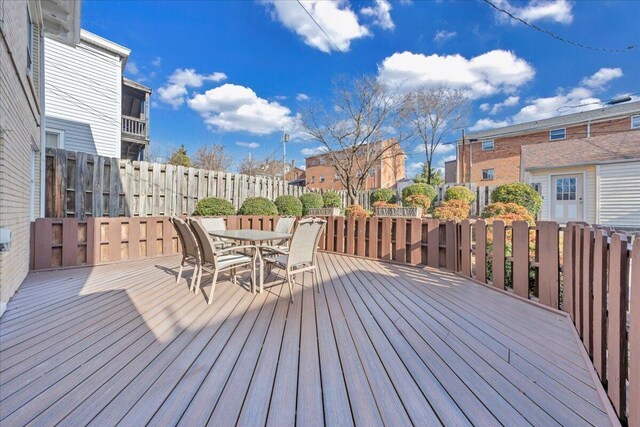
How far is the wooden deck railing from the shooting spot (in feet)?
4.73

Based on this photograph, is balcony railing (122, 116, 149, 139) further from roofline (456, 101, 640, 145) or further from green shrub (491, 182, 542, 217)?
roofline (456, 101, 640, 145)

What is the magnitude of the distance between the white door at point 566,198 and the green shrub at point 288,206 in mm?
10891

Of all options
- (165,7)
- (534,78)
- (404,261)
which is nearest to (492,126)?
(534,78)

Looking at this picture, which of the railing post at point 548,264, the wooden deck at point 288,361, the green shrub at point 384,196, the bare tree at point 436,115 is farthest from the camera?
the bare tree at point 436,115

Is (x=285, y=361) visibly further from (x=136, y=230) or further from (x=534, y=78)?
(x=534, y=78)

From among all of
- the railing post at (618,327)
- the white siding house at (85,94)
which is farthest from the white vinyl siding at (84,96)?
the railing post at (618,327)

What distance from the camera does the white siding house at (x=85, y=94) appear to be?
839 centimetres

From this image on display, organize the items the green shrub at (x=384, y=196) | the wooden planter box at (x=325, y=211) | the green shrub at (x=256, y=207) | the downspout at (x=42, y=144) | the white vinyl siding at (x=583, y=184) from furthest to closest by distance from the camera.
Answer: the green shrub at (x=384, y=196), the white vinyl siding at (x=583, y=184), the wooden planter box at (x=325, y=211), the green shrub at (x=256, y=207), the downspout at (x=42, y=144)

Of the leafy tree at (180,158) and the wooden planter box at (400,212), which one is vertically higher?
the leafy tree at (180,158)

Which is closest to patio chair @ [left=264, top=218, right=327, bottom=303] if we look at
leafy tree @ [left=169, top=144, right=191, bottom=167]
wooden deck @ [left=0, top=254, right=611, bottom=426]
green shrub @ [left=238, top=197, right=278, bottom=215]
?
wooden deck @ [left=0, top=254, right=611, bottom=426]

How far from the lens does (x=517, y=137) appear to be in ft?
56.6

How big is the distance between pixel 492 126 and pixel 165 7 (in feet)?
62.8

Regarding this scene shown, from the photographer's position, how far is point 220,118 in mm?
19484

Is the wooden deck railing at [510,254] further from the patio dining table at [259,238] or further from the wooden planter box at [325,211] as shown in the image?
the patio dining table at [259,238]
